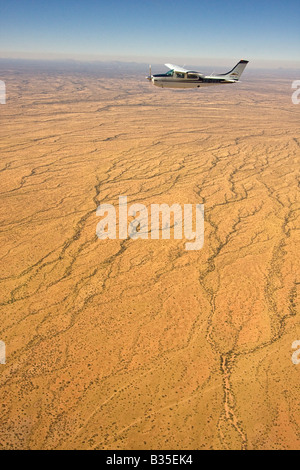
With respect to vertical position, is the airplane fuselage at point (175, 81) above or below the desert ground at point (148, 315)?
above

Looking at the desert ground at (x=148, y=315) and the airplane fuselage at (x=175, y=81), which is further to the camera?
the airplane fuselage at (x=175, y=81)

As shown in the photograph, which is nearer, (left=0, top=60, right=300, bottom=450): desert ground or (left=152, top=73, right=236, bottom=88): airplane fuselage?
(left=0, top=60, right=300, bottom=450): desert ground

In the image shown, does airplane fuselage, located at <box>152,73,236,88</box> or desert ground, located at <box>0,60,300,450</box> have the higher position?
airplane fuselage, located at <box>152,73,236,88</box>

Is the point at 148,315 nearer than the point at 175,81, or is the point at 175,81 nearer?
the point at 148,315

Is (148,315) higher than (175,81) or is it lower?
lower
